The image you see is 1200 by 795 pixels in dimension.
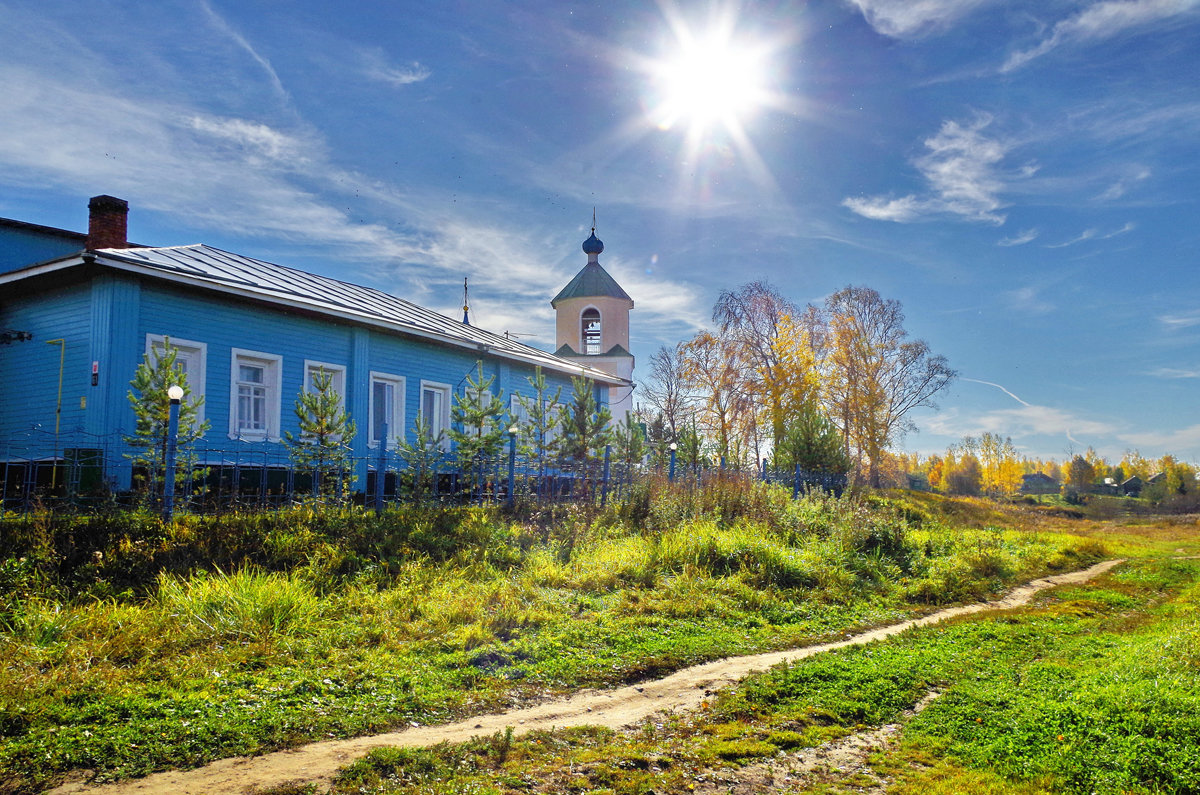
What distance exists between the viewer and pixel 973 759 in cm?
521

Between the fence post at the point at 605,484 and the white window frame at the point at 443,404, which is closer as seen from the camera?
the fence post at the point at 605,484

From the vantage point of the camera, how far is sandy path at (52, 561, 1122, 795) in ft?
13.9

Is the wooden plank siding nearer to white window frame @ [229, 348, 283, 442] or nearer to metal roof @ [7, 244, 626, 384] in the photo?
metal roof @ [7, 244, 626, 384]

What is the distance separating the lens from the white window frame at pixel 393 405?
55.6ft

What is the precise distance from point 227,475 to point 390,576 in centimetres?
620

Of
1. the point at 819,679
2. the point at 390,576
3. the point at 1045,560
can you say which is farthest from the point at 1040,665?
the point at 1045,560

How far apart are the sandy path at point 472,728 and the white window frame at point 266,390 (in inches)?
413

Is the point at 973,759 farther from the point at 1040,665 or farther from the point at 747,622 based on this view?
the point at 747,622

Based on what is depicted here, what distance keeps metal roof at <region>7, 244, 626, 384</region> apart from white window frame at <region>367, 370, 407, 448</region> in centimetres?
111

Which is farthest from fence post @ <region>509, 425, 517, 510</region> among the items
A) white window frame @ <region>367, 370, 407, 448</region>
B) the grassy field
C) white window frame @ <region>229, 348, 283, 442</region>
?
white window frame @ <region>229, 348, 283, 442</region>

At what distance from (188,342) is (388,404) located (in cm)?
493

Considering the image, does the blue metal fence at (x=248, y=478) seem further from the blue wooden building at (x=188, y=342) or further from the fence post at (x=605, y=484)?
the blue wooden building at (x=188, y=342)

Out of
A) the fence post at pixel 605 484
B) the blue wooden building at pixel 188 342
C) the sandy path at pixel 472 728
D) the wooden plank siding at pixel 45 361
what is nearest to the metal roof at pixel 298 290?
the blue wooden building at pixel 188 342

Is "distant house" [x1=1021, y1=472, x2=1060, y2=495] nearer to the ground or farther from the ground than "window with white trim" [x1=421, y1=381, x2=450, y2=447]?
nearer to the ground
